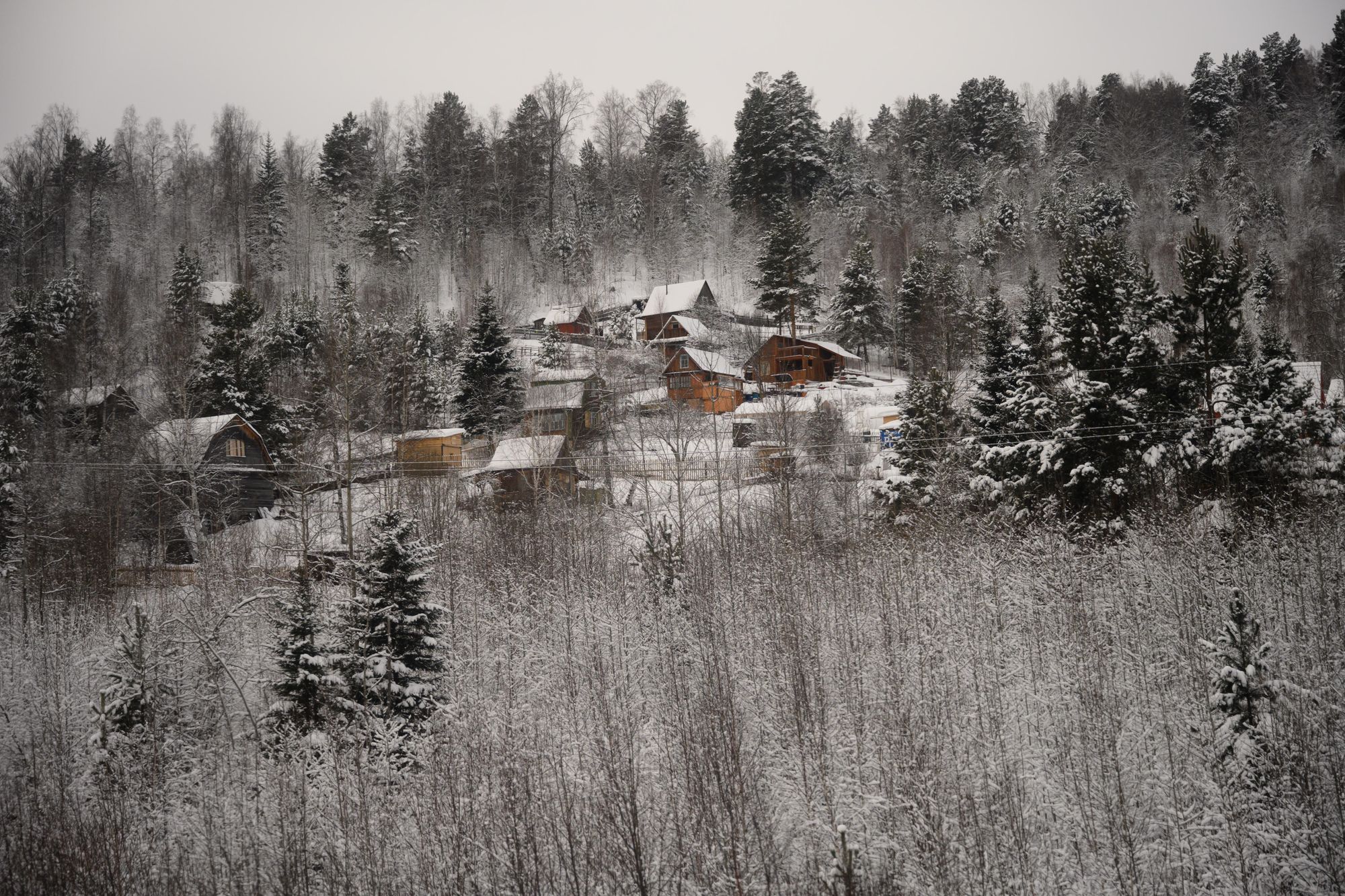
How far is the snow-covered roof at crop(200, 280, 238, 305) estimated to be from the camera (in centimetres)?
4594

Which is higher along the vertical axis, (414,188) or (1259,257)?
(414,188)

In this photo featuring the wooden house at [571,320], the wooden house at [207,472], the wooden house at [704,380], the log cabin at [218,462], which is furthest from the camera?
the wooden house at [571,320]

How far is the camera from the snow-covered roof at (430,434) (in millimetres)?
32719

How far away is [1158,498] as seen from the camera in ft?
55.8

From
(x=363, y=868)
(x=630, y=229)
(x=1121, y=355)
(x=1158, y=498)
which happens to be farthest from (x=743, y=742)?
(x=630, y=229)

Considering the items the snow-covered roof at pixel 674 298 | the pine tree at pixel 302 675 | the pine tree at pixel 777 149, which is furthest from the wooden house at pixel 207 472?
the pine tree at pixel 777 149

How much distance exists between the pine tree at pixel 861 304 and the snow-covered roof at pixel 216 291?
4039 centimetres

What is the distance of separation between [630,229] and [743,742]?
59711mm

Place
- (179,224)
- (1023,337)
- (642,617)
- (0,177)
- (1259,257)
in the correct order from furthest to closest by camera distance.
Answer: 1. (179,224)
2. (1259,257)
3. (0,177)
4. (1023,337)
5. (642,617)

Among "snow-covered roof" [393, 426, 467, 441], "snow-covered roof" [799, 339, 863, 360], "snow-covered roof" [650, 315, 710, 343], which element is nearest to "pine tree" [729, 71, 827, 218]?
"snow-covered roof" [650, 315, 710, 343]

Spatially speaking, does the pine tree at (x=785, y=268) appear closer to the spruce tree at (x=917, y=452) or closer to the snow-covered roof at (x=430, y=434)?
the snow-covered roof at (x=430, y=434)

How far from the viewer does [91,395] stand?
32.3m

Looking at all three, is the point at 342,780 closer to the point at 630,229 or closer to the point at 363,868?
the point at 363,868

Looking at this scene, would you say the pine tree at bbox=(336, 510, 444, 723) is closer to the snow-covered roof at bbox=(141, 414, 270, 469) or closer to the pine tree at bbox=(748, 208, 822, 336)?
the snow-covered roof at bbox=(141, 414, 270, 469)
